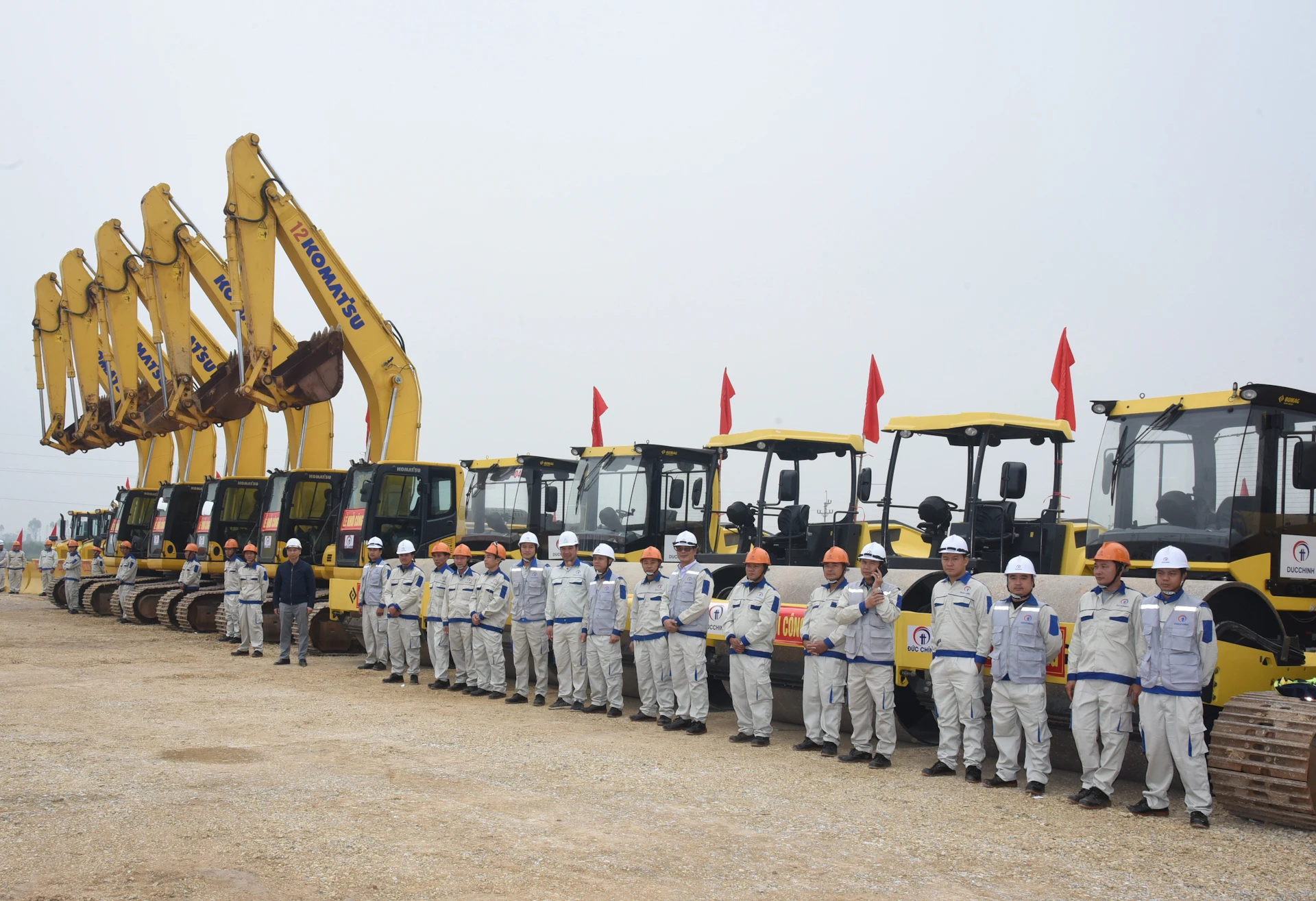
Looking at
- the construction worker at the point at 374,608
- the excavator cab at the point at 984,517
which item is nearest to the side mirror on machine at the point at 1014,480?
the excavator cab at the point at 984,517

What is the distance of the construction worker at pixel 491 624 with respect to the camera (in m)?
13.7

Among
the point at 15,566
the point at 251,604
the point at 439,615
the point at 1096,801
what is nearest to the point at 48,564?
the point at 15,566

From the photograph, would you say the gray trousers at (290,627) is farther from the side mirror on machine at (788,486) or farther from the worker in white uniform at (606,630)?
the side mirror on machine at (788,486)

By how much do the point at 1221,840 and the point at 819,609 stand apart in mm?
3903

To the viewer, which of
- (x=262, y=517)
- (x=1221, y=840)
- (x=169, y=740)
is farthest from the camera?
(x=262, y=517)

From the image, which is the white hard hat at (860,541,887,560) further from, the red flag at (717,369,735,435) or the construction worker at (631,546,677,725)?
the red flag at (717,369,735,435)

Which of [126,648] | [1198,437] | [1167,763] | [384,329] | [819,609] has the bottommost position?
[126,648]

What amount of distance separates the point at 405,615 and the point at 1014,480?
801 centimetres

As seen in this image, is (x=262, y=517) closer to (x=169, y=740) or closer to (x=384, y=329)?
(x=384, y=329)

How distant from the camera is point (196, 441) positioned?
93.7 feet

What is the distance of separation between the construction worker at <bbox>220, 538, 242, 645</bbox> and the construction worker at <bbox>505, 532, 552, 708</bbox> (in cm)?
696

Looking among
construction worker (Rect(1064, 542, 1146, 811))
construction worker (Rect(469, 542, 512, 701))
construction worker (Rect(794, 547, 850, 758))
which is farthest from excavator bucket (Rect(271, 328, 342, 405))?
construction worker (Rect(1064, 542, 1146, 811))

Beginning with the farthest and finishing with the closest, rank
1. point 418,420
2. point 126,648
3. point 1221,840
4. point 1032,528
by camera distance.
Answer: point 418,420 → point 126,648 → point 1032,528 → point 1221,840

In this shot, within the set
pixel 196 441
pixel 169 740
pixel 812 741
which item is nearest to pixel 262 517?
pixel 196 441
